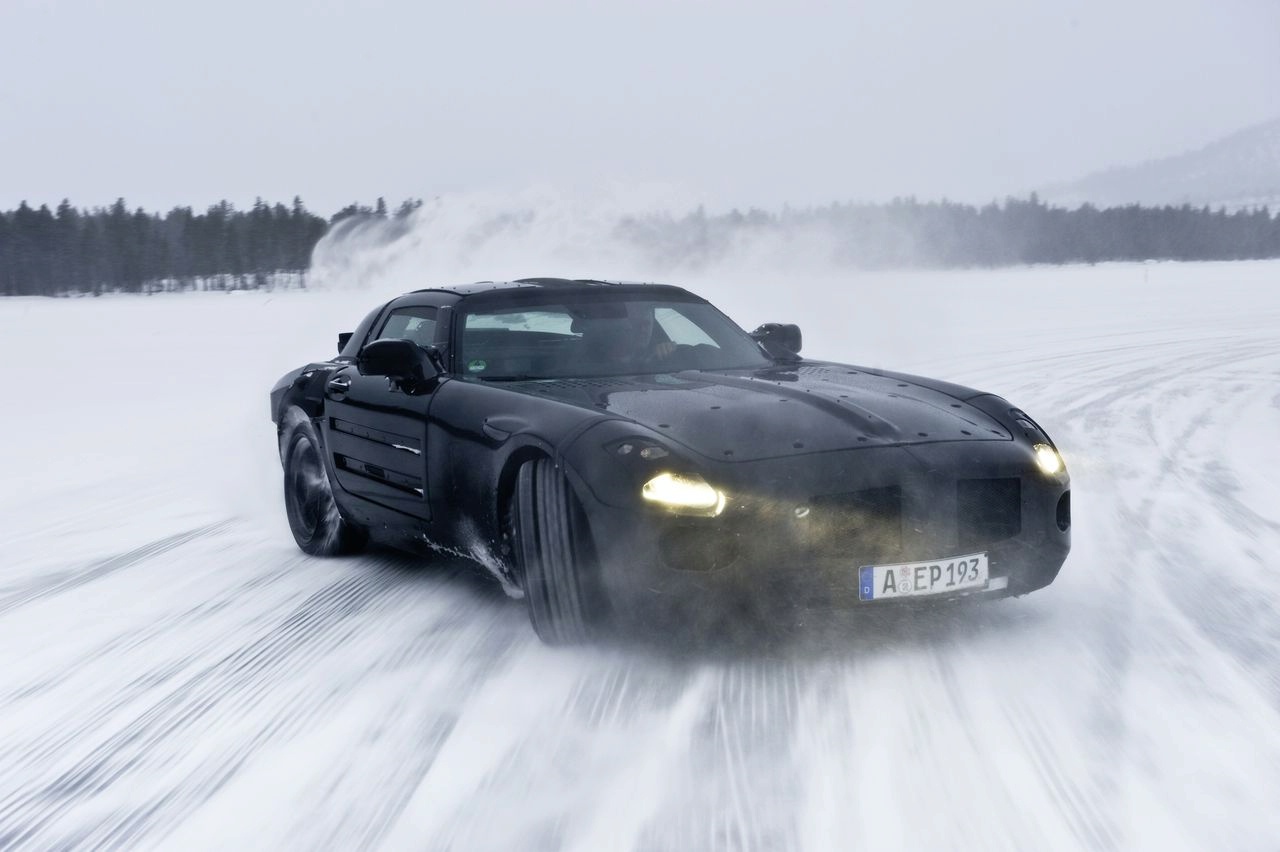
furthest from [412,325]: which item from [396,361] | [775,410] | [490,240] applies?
[490,240]

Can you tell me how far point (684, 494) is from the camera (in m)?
3.78

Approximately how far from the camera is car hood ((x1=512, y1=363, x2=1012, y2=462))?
3986mm

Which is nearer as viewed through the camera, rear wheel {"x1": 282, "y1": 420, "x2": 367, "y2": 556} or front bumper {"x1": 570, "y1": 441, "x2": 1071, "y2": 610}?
front bumper {"x1": 570, "y1": 441, "x2": 1071, "y2": 610}

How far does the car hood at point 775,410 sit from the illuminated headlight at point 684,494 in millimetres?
128

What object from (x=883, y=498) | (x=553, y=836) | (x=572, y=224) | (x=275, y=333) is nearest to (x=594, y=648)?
(x=883, y=498)

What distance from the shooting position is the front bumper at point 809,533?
3740 millimetres

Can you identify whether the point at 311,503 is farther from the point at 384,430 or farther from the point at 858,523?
the point at 858,523

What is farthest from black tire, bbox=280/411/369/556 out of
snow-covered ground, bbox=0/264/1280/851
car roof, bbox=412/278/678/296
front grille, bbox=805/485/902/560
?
front grille, bbox=805/485/902/560

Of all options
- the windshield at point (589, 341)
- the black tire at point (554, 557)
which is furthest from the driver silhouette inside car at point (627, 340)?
the black tire at point (554, 557)

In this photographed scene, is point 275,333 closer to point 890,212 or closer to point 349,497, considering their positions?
point 349,497

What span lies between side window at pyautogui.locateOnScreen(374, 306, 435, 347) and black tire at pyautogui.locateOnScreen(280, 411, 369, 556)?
62 centimetres

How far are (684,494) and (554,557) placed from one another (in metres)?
0.55

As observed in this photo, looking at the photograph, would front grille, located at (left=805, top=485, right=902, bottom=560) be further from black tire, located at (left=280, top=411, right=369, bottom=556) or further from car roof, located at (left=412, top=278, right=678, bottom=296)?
black tire, located at (left=280, top=411, right=369, bottom=556)

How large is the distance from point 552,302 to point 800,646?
206 centimetres
